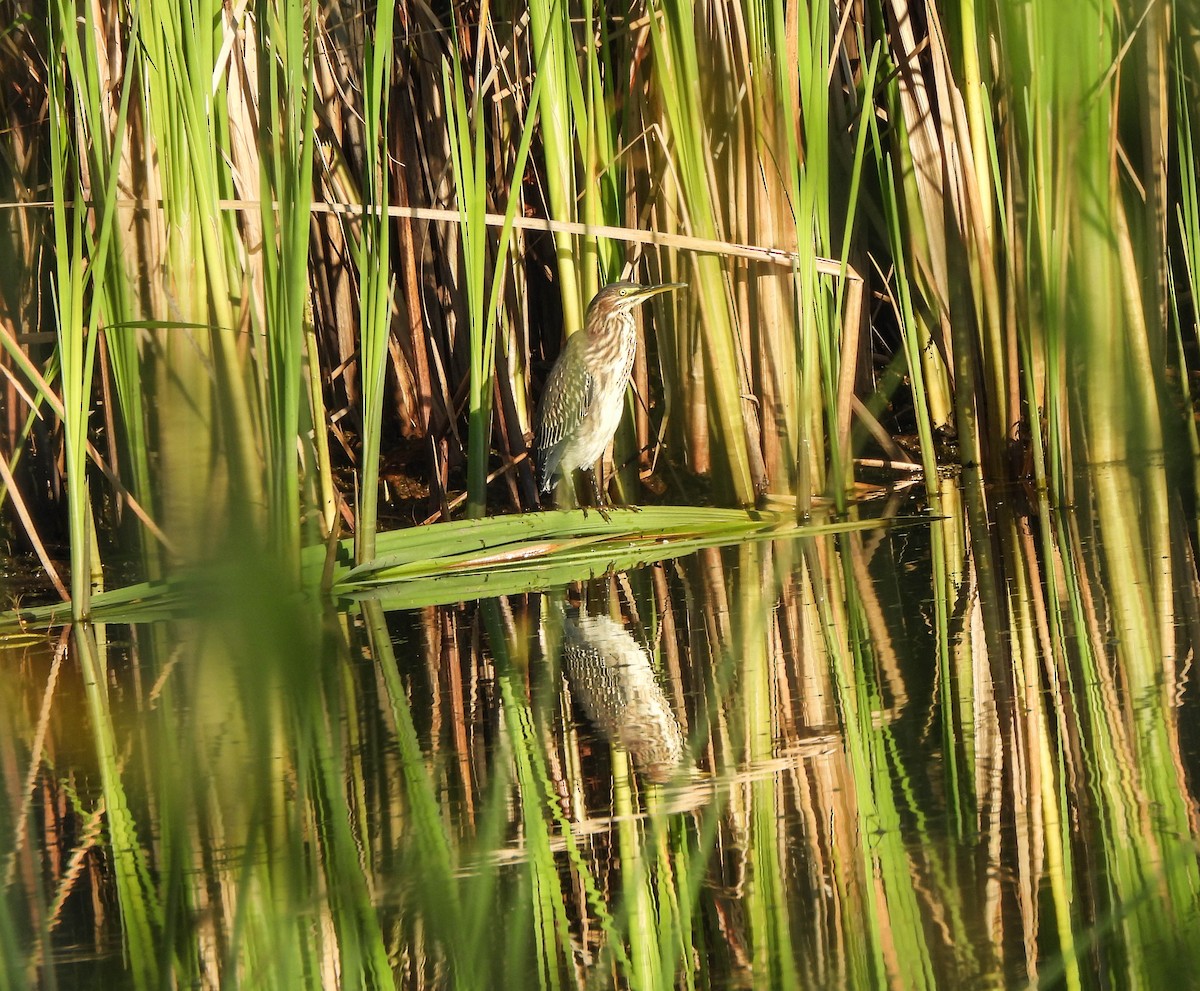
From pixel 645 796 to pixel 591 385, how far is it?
342 cm

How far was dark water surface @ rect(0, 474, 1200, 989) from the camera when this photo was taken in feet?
4.50

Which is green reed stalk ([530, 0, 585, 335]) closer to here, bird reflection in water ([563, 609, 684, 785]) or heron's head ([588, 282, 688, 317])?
heron's head ([588, 282, 688, 317])

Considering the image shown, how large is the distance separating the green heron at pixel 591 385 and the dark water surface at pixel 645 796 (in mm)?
1797

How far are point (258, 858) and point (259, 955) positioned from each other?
1.34 ft

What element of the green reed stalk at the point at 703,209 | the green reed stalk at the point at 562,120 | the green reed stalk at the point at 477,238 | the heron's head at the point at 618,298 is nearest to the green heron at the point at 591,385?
the heron's head at the point at 618,298

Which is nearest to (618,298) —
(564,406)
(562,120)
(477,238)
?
(564,406)

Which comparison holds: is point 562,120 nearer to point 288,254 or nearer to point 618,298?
point 618,298

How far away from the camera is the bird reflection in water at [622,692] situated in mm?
2318

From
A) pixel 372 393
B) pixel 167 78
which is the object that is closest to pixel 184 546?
pixel 372 393

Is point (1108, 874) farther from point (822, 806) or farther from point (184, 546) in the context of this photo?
point (184, 546)

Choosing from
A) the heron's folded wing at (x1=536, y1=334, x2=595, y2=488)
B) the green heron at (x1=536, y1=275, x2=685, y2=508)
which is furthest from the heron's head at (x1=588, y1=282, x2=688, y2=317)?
the heron's folded wing at (x1=536, y1=334, x2=595, y2=488)

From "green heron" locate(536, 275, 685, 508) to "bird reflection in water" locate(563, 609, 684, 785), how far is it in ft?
5.48

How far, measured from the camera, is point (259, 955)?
1.54 m

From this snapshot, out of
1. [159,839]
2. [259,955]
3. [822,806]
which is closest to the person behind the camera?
[259,955]
